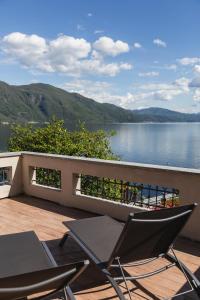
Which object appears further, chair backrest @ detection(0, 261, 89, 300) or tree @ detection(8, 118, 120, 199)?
tree @ detection(8, 118, 120, 199)

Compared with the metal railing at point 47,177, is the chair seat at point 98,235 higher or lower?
higher

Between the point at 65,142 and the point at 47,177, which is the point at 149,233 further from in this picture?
the point at 65,142

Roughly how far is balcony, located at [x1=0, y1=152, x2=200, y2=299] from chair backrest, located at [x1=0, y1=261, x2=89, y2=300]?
1.32m

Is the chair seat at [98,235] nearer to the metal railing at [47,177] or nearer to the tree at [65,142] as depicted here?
the metal railing at [47,177]

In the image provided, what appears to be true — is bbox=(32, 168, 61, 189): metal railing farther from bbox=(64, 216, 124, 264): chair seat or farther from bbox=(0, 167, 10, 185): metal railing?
bbox=(64, 216, 124, 264): chair seat

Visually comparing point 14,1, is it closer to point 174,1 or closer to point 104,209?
point 174,1

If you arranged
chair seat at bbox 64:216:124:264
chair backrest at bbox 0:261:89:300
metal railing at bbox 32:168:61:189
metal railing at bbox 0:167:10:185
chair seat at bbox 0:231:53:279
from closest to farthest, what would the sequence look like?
chair backrest at bbox 0:261:89:300 → chair seat at bbox 0:231:53:279 → chair seat at bbox 64:216:124:264 → metal railing at bbox 0:167:10:185 → metal railing at bbox 32:168:61:189

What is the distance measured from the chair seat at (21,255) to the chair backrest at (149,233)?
0.64m

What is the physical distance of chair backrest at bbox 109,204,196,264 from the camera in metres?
2.82

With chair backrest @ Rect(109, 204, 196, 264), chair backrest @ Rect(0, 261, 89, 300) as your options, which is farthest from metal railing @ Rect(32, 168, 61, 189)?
chair backrest @ Rect(0, 261, 89, 300)

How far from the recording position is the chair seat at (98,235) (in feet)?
10.6

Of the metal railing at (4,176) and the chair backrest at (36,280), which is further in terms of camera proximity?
the metal railing at (4,176)

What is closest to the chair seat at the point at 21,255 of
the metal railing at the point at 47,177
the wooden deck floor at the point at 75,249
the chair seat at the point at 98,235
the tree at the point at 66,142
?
the chair seat at the point at 98,235

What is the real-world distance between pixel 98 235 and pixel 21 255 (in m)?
0.97
